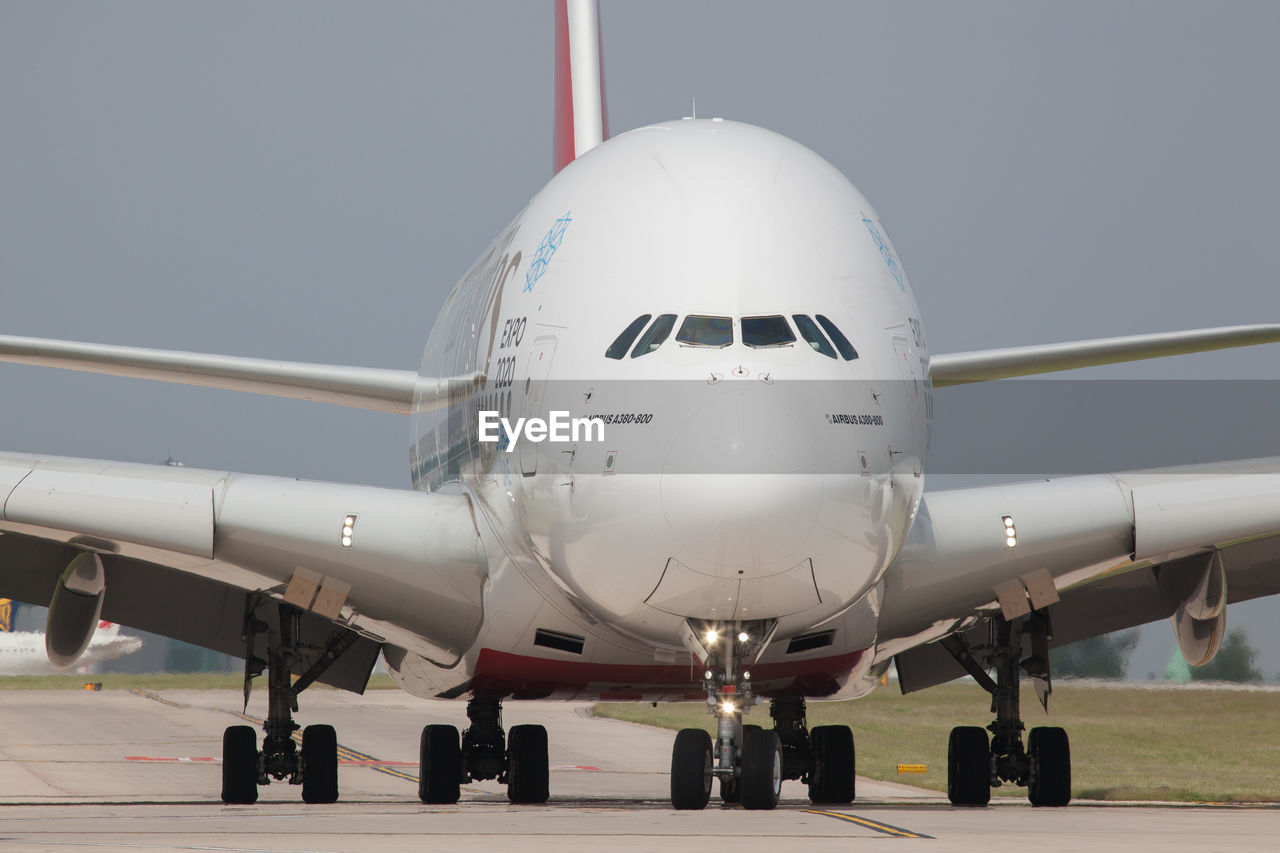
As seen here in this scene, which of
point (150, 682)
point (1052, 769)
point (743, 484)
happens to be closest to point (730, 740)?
point (743, 484)

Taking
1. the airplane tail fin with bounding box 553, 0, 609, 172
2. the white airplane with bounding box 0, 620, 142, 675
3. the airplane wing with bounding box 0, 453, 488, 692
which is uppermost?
the airplane tail fin with bounding box 553, 0, 609, 172

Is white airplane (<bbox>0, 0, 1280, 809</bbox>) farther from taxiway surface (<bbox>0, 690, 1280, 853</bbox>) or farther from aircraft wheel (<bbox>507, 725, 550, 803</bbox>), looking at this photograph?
taxiway surface (<bbox>0, 690, 1280, 853</bbox>)

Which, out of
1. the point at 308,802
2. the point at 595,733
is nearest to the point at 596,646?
the point at 308,802

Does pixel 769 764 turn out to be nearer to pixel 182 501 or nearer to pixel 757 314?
pixel 757 314

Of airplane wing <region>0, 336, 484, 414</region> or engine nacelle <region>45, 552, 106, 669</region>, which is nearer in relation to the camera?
engine nacelle <region>45, 552, 106, 669</region>

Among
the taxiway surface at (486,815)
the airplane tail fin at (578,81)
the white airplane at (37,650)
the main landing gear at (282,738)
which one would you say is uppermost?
the airplane tail fin at (578,81)

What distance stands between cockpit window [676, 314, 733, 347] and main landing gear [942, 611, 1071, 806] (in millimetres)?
5522

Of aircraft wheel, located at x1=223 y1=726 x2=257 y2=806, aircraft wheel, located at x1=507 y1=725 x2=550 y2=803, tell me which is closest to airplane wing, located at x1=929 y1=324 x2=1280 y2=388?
aircraft wheel, located at x1=507 y1=725 x2=550 y2=803

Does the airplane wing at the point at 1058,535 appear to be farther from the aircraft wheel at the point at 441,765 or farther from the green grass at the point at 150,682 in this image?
the green grass at the point at 150,682

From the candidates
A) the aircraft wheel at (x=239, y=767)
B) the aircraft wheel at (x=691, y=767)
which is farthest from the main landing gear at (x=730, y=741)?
the aircraft wheel at (x=239, y=767)

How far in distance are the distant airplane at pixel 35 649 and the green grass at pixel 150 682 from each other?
0.46 meters

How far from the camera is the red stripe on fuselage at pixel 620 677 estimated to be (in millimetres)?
12508

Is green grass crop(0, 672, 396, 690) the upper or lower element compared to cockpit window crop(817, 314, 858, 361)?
upper

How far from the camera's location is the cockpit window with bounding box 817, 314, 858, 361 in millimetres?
→ 9898
